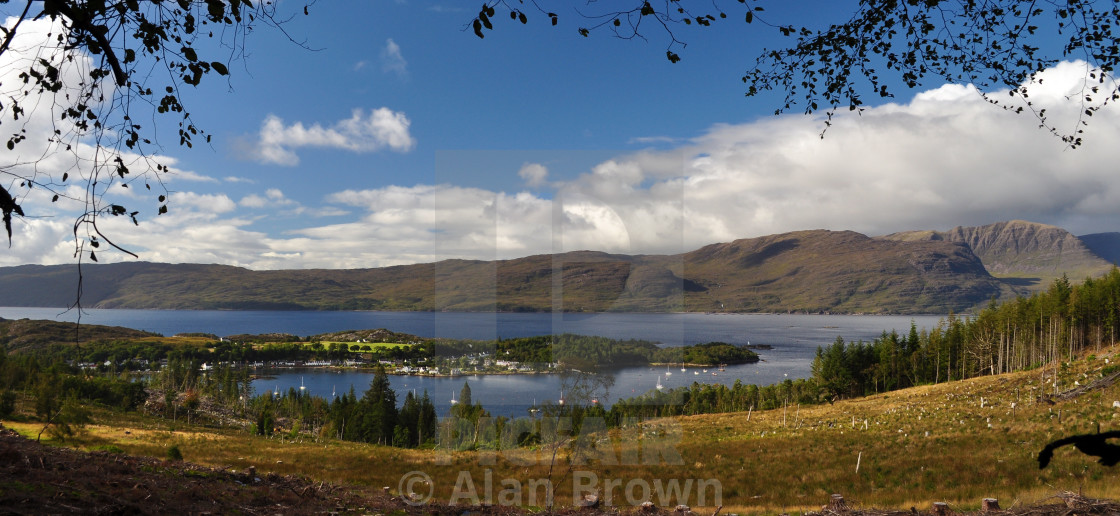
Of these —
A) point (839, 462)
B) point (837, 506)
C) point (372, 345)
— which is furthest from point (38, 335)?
Answer: point (837, 506)

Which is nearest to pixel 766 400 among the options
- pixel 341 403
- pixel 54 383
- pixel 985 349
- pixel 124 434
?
pixel 985 349

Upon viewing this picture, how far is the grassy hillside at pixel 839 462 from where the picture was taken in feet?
38.0

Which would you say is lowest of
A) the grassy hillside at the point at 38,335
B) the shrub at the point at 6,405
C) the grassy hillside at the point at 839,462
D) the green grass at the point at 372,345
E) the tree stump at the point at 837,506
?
the green grass at the point at 372,345

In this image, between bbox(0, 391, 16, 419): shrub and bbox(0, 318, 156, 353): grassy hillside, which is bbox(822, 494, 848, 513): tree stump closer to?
bbox(0, 391, 16, 419): shrub

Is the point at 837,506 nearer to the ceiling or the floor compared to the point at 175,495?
nearer to the floor

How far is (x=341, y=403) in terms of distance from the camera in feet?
197

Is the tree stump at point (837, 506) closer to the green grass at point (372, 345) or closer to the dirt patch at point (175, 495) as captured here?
the dirt patch at point (175, 495)

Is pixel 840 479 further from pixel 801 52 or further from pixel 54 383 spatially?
pixel 54 383

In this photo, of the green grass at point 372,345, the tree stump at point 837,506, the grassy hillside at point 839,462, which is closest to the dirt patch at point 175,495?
the tree stump at point 837,506

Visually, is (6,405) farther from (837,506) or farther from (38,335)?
(38,335)

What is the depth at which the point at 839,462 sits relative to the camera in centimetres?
1662

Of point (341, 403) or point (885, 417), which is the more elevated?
point (885, 417)

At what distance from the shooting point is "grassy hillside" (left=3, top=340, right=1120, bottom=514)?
11594mm

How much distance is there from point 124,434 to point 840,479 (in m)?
41.1
